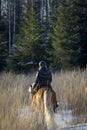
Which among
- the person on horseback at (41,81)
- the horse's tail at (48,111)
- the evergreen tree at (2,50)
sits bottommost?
the evergreen tree at (2,50)

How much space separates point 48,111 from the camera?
26.4 feet

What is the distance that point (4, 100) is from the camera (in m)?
8.16

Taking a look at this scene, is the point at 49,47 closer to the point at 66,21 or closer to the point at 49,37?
the point at 49,37

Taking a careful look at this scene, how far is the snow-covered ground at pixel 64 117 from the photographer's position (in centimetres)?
754

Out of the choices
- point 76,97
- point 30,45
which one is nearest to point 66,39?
point 30,45

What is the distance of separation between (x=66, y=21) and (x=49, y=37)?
98.1 inches

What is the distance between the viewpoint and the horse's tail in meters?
7.78

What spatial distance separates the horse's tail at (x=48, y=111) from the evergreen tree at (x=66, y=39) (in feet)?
70.0

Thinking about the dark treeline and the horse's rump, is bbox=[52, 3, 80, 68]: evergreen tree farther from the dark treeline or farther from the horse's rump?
the horse's rump

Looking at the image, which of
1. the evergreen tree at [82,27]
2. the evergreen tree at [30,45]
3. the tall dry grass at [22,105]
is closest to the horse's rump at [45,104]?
the tall dry grass at [22,105]

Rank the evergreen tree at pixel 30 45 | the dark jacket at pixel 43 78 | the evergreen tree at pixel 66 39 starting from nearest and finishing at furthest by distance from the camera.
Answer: the dark jacket at pixel 43 78 < the evergreen tree at pixel 66 39 < the evergreen tree at pixel 30 45

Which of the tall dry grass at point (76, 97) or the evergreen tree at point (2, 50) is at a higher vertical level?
the tall dry grass at point (76, 97)

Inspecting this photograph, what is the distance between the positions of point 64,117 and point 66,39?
21.4 meters

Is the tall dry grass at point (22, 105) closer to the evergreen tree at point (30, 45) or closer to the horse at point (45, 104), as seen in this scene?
the horse at point (45, 104)
